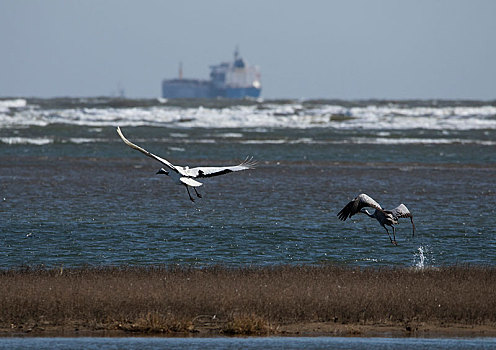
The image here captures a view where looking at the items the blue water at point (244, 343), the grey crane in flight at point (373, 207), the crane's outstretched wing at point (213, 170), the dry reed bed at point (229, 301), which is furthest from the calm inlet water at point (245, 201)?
the blue water at point (244, 343)

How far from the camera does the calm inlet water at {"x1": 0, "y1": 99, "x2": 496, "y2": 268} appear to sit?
1853 centimetres

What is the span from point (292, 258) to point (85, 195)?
38.1 ft

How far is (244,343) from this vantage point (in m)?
11.6

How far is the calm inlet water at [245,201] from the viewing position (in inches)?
730

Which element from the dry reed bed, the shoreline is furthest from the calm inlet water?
the shoreline

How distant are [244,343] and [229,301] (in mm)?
1482

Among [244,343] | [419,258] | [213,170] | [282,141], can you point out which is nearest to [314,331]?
[244,343]

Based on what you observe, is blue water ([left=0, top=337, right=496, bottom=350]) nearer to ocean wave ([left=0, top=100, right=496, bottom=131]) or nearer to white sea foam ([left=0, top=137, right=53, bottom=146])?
white sea foam ([left=0, top=137, right=53, bottom=146])

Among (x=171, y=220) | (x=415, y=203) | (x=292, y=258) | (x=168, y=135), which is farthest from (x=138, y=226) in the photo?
(x=168, y=135)

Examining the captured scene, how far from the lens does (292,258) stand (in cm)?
1800

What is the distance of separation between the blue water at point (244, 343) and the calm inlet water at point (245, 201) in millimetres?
5301

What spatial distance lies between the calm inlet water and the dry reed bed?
2.62 meters

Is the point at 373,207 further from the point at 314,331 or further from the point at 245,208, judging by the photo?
the point at 245,208

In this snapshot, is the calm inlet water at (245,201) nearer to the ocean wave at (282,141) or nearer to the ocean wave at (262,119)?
the ocean wave at (282,141)
